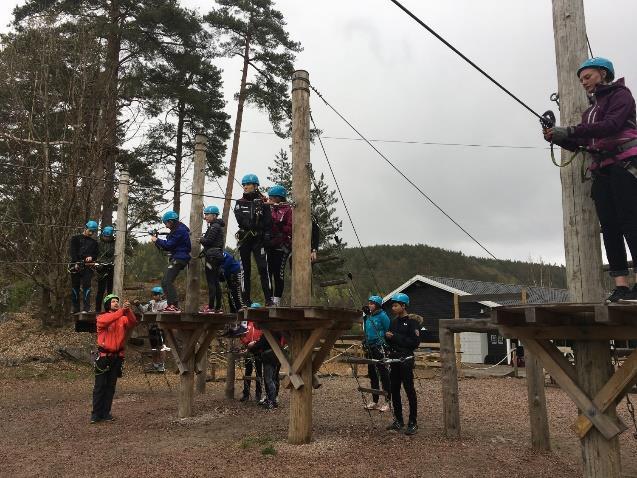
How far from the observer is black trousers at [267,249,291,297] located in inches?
322

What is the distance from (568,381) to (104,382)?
28.0ft

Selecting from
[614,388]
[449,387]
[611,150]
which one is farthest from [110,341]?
[611,150]

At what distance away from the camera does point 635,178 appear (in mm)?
4141

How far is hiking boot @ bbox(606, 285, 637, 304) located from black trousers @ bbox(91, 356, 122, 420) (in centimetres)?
863

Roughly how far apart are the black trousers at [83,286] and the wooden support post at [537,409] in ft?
28.4

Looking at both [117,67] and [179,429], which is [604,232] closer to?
A: [179,429]

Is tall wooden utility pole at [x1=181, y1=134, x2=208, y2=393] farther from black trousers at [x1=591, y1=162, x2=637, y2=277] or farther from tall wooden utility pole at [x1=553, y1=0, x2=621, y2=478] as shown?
black trousers at [x1=591, y1=162, x2=637, y2=277]

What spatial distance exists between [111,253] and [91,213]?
15.6 feet

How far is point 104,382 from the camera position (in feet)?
33.0

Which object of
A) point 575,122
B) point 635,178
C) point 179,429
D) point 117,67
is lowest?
point 179,429

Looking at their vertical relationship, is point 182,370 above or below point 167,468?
above

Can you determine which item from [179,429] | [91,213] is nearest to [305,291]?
[179,429]

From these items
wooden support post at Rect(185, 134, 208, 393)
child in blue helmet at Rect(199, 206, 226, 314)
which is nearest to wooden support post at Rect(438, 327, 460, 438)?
child in blue helmet at Rect(199, 206, 226, 314)

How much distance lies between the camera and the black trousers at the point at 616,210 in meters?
4.15
